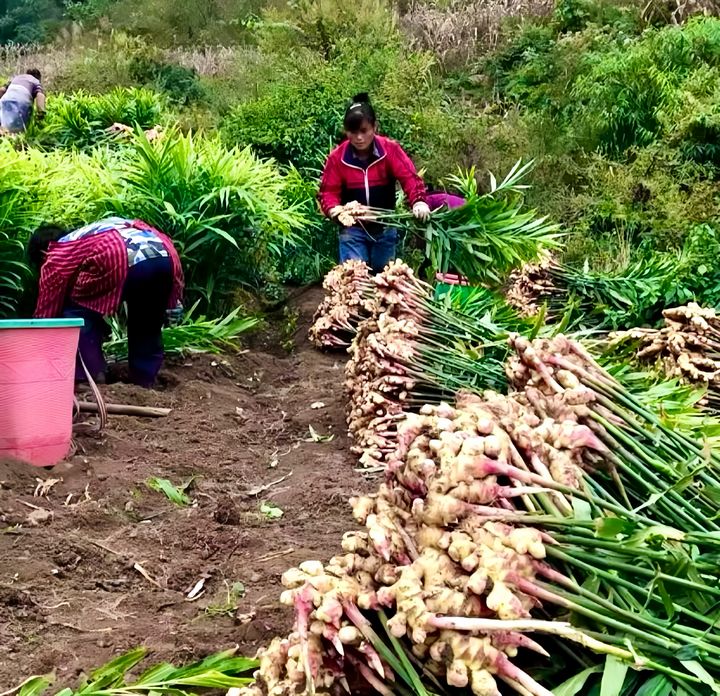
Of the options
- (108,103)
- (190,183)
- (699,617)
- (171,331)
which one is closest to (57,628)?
(699,617)

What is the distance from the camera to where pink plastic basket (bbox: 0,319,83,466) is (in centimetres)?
349

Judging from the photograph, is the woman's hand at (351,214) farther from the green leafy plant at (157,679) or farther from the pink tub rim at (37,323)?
the green leafy plant at (157,679)

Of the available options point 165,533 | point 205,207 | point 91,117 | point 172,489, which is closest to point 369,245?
point 205,207

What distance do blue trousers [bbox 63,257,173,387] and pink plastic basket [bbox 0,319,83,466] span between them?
106cm

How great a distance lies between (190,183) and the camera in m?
6.40

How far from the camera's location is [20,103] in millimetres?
10039

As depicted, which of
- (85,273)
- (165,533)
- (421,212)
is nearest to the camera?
(165,533)

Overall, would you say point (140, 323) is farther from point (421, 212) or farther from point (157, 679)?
point (157, 679)

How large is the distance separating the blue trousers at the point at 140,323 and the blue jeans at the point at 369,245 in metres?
1.51

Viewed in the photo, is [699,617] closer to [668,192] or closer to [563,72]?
[668,192]

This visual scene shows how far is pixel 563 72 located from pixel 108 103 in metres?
6.48

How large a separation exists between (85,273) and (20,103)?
6391 mm

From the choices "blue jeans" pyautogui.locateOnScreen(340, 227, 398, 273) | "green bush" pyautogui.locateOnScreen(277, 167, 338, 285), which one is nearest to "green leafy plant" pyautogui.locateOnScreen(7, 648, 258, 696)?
"blue jeans" pyautogui.locateOnScreen(340, 227, 398, 273)

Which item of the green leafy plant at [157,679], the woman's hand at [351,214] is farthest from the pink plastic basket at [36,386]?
the woman's hand at [351,214]
